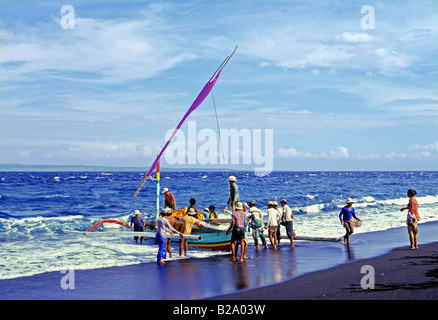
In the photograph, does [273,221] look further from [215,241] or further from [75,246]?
[75,246]

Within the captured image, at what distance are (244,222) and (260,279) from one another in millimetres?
3421

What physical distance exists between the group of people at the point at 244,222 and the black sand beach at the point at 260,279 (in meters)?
0.75

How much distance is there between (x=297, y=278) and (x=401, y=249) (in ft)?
23.0

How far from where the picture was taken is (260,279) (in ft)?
40.7

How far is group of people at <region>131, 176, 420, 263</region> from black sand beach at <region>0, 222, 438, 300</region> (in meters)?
0.75

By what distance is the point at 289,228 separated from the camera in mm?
19453

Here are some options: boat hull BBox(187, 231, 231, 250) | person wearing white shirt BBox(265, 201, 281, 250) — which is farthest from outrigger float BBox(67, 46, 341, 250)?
person wearing white shirt BBox(265, 201, 281, 250)

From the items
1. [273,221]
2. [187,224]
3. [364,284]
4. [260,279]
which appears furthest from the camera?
[273,221]

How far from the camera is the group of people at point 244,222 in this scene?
50.5 ft

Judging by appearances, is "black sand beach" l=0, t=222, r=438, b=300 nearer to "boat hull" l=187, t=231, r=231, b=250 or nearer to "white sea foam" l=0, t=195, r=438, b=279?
"boat hull" l=187, t=231, r=231, b=250

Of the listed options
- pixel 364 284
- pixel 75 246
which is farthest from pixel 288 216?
pixel 75 246

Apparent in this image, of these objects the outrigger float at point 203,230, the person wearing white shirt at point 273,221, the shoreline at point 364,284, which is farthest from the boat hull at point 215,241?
the shoreline at point 364,284

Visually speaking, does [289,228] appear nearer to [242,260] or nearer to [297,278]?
[242,260]
